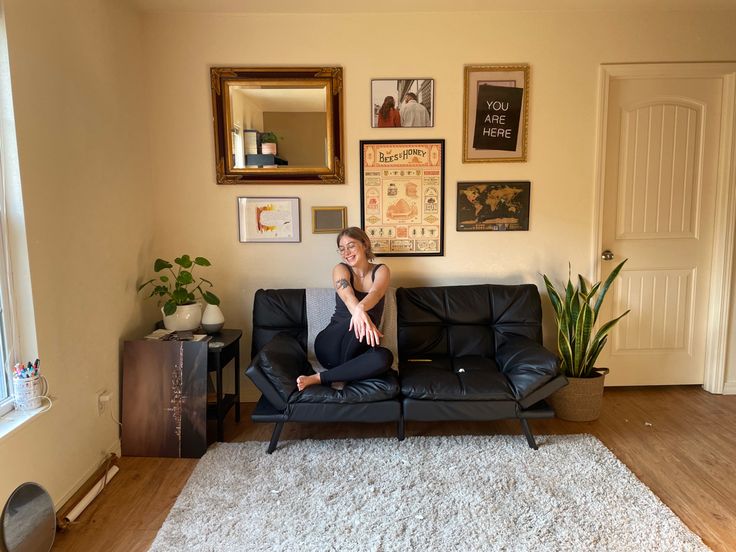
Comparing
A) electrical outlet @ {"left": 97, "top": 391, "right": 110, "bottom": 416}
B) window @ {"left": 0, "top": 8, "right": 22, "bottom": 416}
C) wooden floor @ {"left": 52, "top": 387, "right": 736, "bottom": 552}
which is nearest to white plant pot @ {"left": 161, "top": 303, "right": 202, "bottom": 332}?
electrical outlet @ {"left": 97, "top": 391, "right": 110, "bottom": 416}

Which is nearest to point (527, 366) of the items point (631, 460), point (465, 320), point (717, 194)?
point (465, 320)

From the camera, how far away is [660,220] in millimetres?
3191

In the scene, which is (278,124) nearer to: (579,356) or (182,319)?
(182,319)

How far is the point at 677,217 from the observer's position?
126 inches

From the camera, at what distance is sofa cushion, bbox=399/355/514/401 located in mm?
2432

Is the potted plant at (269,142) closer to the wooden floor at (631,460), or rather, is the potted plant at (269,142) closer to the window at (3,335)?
the window at (3,335)

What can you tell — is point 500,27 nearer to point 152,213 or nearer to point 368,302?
point 368,302

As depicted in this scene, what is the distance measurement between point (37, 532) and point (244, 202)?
203 centimetres

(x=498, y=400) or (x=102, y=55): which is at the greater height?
(x=102, y=55)

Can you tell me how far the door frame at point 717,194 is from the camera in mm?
3031

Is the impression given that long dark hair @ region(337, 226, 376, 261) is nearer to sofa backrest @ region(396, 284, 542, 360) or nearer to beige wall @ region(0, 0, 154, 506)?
sofa backrest @ region(396, 284, 542, 360)

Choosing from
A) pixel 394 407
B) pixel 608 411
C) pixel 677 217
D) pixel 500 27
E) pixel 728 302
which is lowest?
pixel 608 411

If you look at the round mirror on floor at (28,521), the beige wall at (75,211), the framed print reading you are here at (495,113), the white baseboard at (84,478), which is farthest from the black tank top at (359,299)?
the round mirror on floor at (28,521)

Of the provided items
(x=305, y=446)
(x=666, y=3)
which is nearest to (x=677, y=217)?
(x=666, y=3)
